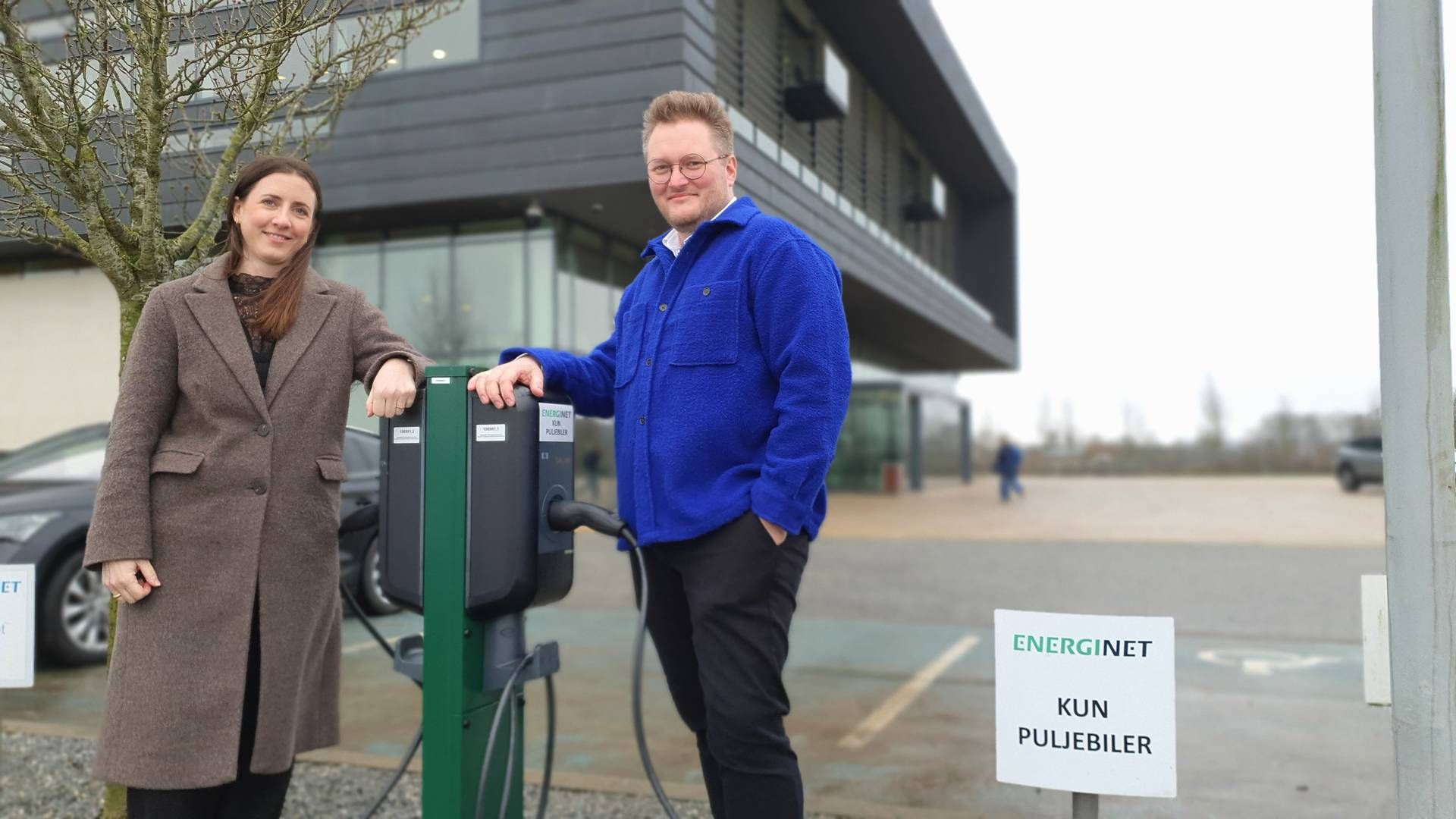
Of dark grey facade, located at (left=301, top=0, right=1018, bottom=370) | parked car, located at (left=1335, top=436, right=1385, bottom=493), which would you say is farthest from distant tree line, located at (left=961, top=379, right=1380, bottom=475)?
dark grey facade, located at (left=301, top=0, right=1018, bottom=370)

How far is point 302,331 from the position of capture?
2.36 metres

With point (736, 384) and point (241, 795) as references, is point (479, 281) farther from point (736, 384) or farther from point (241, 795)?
point (736, 384)

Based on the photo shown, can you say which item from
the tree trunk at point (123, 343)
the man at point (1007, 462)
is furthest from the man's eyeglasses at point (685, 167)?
the man at point (1007, 462)

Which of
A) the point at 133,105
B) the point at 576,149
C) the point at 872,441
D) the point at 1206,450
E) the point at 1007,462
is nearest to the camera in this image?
the point at 133,105

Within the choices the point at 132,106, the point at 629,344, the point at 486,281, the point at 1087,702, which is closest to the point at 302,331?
the point at 629,344

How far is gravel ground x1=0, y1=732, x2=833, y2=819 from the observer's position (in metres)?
3.42

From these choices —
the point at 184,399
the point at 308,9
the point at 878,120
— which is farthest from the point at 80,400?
the point at 878,120

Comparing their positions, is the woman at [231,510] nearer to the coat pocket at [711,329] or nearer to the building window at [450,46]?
the coat pocket at [711,329]

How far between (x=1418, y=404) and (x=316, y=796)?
3448mm

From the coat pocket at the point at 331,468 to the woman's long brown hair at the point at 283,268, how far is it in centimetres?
29

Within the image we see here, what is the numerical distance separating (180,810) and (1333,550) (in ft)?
44.3

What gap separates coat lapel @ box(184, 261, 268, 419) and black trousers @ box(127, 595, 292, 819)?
1.50 feet

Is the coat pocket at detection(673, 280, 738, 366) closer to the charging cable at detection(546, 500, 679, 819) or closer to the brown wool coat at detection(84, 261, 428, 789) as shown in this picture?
the charging cable at detection(546, 500, 679, 819)

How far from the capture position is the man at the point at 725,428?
2.14m
